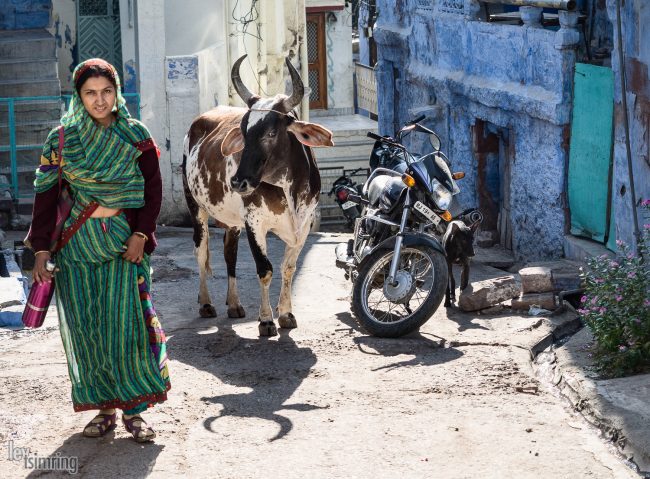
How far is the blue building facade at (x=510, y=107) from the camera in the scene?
1085cm

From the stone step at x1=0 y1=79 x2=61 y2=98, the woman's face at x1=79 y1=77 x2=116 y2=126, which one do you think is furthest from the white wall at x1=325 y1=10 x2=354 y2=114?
the woman's face at x1=79 y1=77 x2=116 y2=126

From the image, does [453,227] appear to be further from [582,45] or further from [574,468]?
[574,468]

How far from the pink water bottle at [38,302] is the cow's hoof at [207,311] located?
127 inches

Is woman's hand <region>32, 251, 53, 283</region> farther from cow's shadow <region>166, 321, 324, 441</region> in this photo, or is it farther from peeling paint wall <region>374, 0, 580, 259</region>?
peeling paint wall <region>374, 0, 580, 259</region>

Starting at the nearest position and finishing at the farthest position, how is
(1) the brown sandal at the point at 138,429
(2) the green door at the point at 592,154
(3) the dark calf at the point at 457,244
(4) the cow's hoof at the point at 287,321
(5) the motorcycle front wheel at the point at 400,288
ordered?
(1) the brown sandal at the point at 138,429, (5) the motorcycle front wheel at the point at 400,288, (4) the cow's hoof at the point at 287,321, (3) the dark calf at the point at 457,244, (2) the green door at the point at 592,154

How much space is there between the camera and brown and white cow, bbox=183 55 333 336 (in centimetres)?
820

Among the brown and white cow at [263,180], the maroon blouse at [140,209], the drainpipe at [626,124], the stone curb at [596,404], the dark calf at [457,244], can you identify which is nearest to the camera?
the stone curb at [596,404]

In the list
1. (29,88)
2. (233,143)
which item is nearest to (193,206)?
(233,143)

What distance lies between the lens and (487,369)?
24.4ft

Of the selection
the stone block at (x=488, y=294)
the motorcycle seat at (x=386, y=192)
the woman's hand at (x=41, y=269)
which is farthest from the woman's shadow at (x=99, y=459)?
the stone block at (x=488, y=294)

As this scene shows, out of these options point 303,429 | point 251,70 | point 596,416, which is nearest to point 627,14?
point 596,416

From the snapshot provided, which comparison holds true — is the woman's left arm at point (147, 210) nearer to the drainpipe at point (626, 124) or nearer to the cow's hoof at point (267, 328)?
the cow's hoof at point (267, 328)

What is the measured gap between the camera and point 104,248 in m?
5.92

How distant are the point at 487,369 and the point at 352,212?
4277 millimetres
